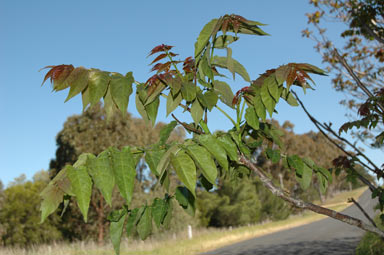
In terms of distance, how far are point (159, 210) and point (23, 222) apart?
67.8ft

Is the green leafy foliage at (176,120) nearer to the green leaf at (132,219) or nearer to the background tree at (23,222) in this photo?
the green leaf at (132,219)

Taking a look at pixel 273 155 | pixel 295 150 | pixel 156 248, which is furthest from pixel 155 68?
pixel 295 150

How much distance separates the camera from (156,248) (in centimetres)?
1439

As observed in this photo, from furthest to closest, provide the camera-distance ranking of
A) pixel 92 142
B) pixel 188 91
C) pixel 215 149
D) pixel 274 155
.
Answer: pixel 92 142 < pixel 274 155 < pixel 188 91 < pixel 215 149

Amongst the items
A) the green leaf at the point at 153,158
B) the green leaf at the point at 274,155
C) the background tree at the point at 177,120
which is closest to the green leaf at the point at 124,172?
the background tree at the point at 177,120

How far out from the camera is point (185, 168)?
1041mm

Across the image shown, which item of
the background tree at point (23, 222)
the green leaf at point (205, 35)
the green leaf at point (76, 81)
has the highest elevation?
the green leaf at point (205, 35)

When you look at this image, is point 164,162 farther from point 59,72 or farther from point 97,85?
point 59,72

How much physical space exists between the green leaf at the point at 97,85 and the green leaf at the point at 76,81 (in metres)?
0.02

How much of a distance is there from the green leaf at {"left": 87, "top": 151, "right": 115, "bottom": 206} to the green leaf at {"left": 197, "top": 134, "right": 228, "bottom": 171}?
333 millimetres

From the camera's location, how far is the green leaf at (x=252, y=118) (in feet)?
5.26

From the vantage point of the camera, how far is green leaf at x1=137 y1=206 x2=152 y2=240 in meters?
1.60

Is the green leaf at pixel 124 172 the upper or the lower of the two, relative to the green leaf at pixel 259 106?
lower

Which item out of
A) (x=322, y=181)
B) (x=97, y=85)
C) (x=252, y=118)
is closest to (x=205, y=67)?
(x=252, y=118)
